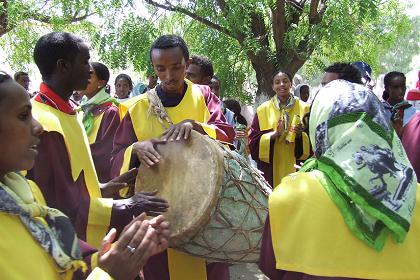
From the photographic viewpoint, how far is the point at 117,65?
327 inches

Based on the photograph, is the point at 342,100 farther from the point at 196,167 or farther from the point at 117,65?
the point at 117,65

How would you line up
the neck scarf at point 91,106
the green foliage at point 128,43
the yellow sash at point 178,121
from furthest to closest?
the green foliage at point 128,43 → the neck scarf at point 91,106 → the yellow sash at point 178,121

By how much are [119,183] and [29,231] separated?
4.77 ft

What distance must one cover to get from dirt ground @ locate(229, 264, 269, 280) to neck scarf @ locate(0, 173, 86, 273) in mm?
3690

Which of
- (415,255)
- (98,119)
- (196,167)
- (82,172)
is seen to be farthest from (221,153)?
(98,119)

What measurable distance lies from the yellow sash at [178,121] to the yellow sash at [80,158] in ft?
1.56

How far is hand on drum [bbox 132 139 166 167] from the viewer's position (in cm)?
294

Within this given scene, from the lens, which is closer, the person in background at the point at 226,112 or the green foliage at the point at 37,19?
the person in background at the point at 226,112

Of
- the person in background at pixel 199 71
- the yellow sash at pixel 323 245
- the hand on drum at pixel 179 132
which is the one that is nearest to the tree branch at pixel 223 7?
the person in background at pixel 199 71

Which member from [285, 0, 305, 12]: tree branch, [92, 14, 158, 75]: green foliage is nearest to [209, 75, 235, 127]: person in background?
[92, 14, 158, 75]: green foliage

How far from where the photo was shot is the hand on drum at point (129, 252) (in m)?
1.67

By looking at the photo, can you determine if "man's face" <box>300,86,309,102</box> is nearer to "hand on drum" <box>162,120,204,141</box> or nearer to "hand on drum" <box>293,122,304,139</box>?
"hand on drum" <box>293,122,304,139</box>

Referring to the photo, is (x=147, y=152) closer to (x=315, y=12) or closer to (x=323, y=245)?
(x=323, y=245)

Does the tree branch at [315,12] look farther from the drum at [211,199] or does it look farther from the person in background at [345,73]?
the drum at [211,199]
